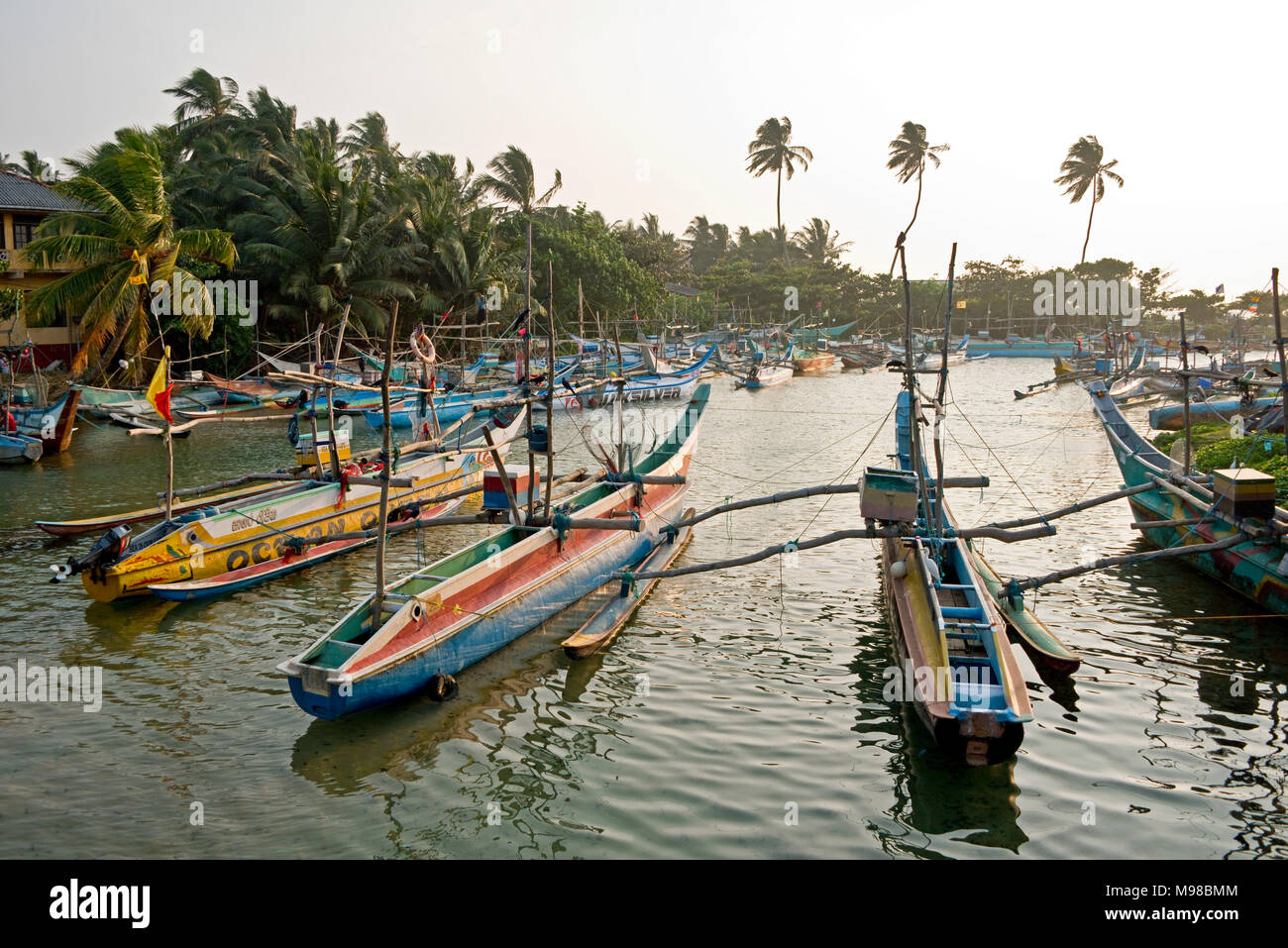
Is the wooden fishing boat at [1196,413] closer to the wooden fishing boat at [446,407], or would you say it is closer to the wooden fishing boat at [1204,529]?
the wooden fishing boat at [1204,529]

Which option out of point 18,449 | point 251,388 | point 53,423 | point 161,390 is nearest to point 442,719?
point 161,390

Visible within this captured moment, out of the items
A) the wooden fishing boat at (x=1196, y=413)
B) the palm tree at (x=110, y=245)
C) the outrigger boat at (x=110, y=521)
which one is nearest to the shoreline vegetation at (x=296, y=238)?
the palm tree at (x=110, y=245)

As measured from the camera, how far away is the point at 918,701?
28.9 ft

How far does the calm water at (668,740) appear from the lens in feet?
24.7

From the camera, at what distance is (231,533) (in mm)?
13789

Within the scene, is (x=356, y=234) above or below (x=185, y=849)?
above

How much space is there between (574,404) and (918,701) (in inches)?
1154

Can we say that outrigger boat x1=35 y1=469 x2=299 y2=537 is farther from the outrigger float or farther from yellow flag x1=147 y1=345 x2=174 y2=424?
the outrigger float

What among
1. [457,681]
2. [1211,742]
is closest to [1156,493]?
[1211,742]

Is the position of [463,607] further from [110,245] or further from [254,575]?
[110,245]

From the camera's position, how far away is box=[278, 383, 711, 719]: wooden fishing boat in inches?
353
